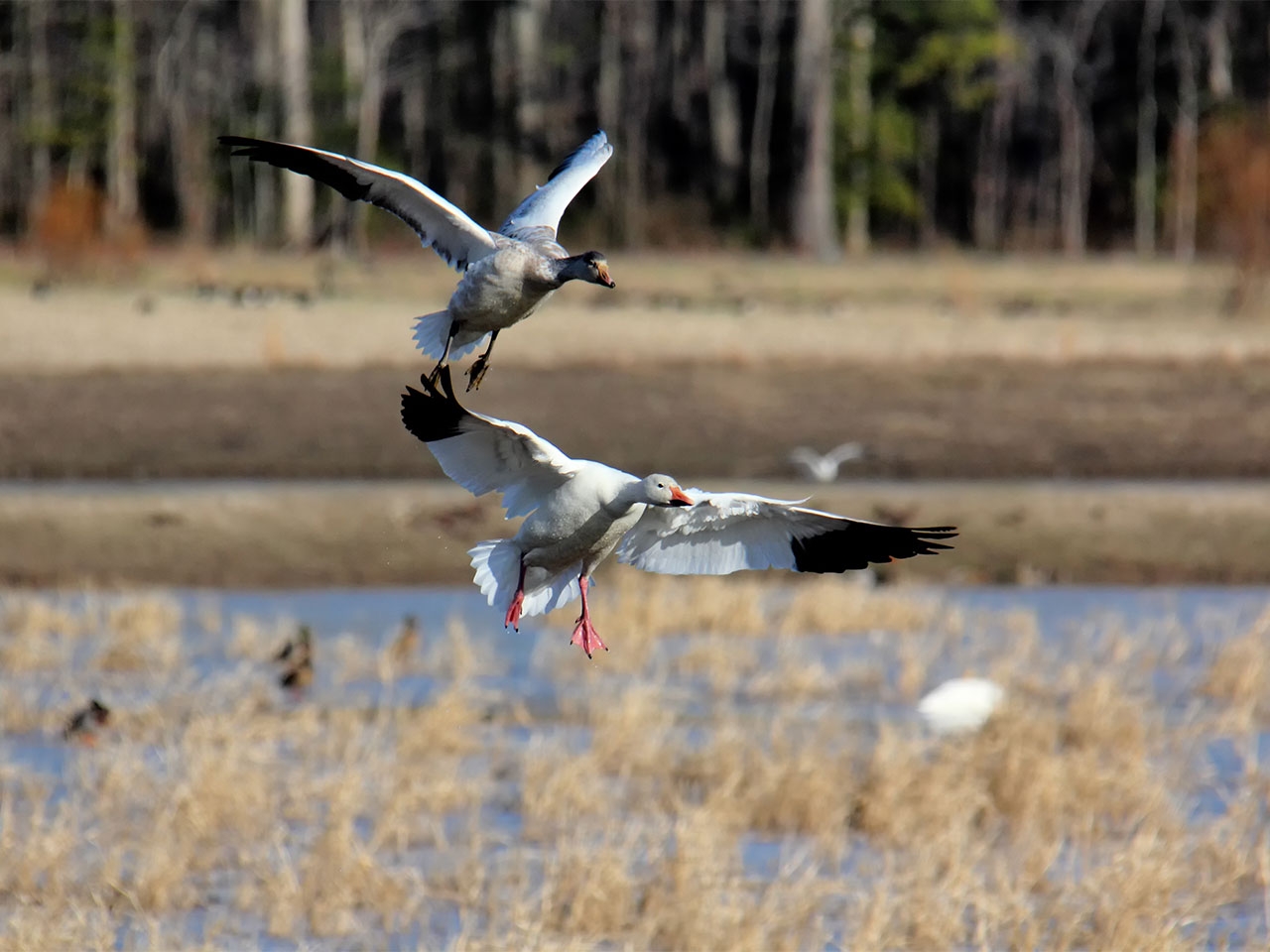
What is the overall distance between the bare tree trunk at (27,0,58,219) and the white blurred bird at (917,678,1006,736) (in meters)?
30.9

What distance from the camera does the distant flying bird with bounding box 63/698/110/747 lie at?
40.0 ft

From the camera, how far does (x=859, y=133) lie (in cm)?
4334

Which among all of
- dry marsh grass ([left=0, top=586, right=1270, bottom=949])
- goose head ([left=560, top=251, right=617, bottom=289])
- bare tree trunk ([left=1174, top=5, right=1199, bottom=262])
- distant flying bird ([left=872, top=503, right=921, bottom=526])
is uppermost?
goose head ([left=560, top=251, right=617, bottom=289])

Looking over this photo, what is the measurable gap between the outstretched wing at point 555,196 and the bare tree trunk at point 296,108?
93.7 feet

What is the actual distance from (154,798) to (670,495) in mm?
7125

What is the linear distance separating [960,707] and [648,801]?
212cm

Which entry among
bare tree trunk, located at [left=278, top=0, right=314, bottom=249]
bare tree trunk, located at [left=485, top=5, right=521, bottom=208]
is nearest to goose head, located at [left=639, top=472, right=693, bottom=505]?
bare tree trunk, located at [left=278, top=0, right=314, bottom=249]

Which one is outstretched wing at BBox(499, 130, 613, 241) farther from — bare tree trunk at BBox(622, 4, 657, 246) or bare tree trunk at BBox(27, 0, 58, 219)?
bare tree trunk at BBox(27, 0, 58, 219)

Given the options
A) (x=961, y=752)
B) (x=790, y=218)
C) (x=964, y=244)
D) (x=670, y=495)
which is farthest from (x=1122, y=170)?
(x=670, y=495)

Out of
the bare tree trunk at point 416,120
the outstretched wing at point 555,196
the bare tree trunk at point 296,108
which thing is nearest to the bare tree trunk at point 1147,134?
the bare tree trunk at point 416,120

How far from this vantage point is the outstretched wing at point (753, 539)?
5.51 meters

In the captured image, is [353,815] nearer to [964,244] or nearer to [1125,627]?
[1125,627]

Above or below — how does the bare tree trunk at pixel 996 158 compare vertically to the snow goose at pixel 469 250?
below

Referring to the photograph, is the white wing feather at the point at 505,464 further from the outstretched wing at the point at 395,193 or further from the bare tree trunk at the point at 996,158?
the bare tree trunk at the point at 996,158
